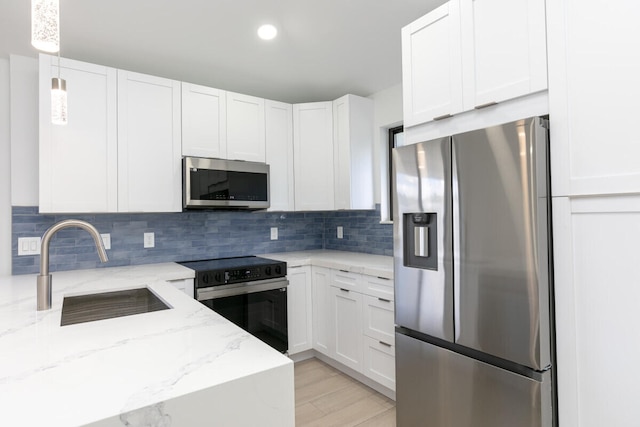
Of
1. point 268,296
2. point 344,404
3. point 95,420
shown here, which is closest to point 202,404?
point 95,420

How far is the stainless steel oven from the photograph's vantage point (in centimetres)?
258

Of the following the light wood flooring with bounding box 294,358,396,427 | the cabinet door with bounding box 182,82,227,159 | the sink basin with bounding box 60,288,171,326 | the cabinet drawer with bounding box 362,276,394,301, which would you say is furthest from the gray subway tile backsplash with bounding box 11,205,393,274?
the light wood flooring with bounding box 294,358,396,427

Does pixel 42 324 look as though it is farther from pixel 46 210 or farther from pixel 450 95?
pixel 450 95

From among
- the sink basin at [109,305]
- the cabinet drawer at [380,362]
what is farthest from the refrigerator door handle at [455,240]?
the sink basin at [109,305]

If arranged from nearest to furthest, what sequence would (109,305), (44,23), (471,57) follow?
(44,23) → (471,57) → (109,305)

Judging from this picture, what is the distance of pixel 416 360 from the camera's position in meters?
1.76

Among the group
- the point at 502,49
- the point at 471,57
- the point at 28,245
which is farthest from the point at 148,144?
the point at 502,49

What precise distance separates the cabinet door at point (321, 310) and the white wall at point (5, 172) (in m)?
2.28

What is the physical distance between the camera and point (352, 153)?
3.21 meters

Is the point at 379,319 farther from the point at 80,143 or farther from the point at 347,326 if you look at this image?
the point at 80,143

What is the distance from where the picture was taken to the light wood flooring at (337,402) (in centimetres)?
221

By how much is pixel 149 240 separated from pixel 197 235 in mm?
400

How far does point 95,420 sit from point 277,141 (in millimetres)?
2835

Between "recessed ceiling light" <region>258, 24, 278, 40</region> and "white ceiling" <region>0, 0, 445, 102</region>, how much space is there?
0.04m
